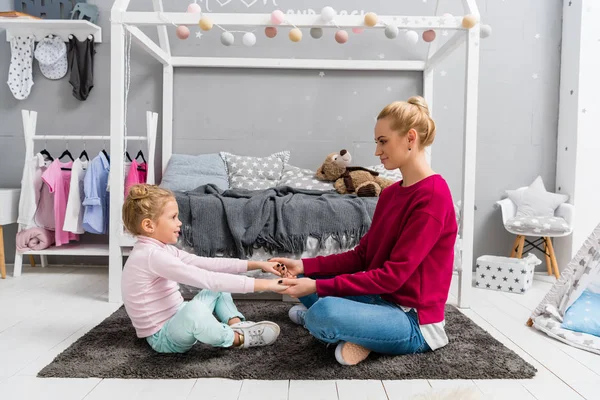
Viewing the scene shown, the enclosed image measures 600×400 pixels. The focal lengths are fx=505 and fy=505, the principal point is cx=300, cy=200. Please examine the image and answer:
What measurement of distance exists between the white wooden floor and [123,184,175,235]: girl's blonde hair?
504 mm

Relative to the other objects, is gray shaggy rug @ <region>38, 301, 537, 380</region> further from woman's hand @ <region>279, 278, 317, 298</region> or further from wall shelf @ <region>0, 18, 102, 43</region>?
wall shelf @ <region>0, 18, 102, 43</region>

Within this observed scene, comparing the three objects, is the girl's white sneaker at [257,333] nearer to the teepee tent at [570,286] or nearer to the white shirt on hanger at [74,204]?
the teepee tent at [570,286]

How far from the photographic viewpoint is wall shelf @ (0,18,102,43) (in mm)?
3119

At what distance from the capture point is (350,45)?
11.0 ft

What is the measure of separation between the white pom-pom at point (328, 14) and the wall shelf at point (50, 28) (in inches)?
65.0

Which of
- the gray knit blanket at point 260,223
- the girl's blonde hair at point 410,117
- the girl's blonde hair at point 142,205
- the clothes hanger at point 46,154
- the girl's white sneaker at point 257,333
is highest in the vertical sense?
the girl's blonde hair at point 410,117

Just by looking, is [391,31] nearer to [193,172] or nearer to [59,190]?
[193,172]

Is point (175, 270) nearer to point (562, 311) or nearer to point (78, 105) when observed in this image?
point (562, 311)

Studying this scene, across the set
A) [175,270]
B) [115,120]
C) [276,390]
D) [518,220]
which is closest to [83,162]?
[115,120]

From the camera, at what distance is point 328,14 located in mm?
2318

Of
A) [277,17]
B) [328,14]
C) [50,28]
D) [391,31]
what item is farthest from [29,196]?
[391,31]

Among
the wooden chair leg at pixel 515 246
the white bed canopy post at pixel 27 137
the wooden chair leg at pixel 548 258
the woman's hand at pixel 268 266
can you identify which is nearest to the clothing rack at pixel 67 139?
the white bed canopy post at pixel 27 137

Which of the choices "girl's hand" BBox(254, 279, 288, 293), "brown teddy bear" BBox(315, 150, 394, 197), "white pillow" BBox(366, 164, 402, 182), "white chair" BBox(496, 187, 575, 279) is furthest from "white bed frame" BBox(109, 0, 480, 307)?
"girl's hand" BBox(254, 279, 288, 293)

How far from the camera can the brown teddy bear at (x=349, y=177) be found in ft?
8.82
